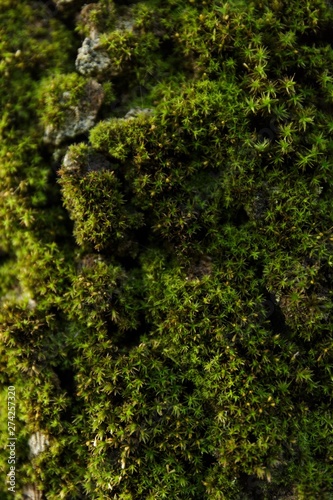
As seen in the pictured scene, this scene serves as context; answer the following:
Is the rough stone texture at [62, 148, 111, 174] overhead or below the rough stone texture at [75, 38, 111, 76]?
below

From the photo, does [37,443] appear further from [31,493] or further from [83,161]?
[83,161]

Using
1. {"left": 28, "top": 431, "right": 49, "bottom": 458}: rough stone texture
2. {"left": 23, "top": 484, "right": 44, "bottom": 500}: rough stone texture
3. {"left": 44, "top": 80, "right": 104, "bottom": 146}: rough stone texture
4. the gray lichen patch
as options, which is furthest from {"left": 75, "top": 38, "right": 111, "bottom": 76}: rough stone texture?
{"left": 23, "top": 484, "right": 44, "bottom": 500}: rough stone texture

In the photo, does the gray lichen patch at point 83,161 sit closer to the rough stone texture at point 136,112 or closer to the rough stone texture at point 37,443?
the rough stone texture at point 136,112

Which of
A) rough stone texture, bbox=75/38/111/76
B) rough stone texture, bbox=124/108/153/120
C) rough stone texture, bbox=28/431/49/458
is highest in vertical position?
rough stone texture, bbox=75/38/111/76

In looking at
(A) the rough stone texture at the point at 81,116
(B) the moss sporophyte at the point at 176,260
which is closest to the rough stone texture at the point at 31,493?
(B) the moss sporophyte at the point at 176,260

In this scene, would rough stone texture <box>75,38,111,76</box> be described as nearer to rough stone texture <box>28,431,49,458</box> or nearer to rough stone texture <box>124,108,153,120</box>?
rough stone texture <box>124,108,153,120</box>

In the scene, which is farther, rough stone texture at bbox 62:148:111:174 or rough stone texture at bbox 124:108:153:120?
rough stone texture at bbox 124:108:153:120
